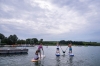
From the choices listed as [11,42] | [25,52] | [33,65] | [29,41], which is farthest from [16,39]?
[33,65]

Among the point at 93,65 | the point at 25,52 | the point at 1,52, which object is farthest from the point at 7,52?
the point at 93,65

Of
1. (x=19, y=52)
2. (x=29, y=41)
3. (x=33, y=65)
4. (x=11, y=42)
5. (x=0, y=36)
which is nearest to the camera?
(x=33, y=65)

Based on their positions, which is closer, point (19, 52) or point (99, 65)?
point (99, 65)

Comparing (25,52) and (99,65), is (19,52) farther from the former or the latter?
(99,65)

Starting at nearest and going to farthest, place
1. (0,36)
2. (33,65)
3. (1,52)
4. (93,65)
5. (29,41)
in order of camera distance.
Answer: (33,65) → (93,65) → (1,52) → (0,36) → (29,41)

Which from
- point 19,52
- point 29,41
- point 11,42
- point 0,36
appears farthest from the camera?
point 29,41

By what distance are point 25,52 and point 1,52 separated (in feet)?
25.2

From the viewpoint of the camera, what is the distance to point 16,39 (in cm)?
15900

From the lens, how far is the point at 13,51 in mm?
48719

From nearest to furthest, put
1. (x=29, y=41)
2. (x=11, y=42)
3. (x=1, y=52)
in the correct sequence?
1. (x=1, y=52)
2. (x=11, y=42)
3. (x=29, y=41)

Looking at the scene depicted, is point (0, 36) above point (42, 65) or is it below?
above

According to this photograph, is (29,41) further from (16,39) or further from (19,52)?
(19,52)

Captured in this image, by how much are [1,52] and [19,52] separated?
5654 mm

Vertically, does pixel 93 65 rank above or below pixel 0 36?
below
